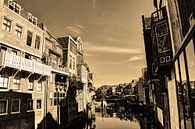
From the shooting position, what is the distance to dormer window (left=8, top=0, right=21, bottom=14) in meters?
20.5

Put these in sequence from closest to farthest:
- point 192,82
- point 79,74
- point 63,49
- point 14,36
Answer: point 192,82 → point 14,36 → point 63,49 → point 79,74

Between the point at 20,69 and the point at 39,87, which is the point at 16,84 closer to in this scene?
the point at 20,69

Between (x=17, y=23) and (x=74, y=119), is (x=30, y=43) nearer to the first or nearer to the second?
(x=17, y=23)

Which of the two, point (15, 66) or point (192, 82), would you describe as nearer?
point (192, 82)

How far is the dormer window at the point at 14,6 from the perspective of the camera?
67.4ft

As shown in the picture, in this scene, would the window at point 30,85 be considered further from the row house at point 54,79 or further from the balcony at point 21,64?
the row house at point 54,79

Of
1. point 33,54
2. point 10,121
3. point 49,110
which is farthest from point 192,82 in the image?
point 49,110

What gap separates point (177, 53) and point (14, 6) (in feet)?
60.5

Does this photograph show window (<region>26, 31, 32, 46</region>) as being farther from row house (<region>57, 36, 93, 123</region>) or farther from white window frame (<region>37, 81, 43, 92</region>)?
row house (<region>57, 36, 93, 123</region>)

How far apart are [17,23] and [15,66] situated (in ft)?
17.6

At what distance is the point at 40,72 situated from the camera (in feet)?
75.4

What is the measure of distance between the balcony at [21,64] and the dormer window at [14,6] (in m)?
5.99

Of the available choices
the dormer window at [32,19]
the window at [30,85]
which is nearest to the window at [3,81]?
the window at [30,85]

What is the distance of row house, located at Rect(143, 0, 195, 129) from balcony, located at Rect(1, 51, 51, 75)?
42.2 ft
